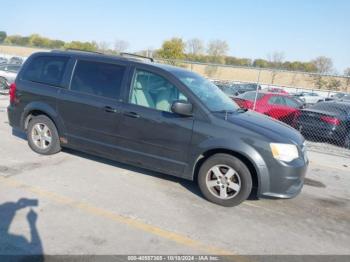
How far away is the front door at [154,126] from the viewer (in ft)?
15.1

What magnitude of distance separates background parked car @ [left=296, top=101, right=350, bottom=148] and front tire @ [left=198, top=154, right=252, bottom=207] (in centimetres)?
666

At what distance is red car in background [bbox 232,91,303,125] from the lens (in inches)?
447

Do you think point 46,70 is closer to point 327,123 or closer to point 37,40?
point 327,123

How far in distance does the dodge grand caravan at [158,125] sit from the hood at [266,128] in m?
0.02

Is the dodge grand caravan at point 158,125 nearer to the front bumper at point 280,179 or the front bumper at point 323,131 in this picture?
the front bumper at point 280,179

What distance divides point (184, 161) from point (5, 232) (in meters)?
2.37

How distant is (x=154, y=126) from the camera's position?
4695 millimetres

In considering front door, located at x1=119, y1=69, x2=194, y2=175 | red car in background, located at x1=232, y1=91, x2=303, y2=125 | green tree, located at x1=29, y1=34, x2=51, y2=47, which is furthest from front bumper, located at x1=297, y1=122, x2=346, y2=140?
green tree, located at x1=29, y1=34, x2=51, y2=47

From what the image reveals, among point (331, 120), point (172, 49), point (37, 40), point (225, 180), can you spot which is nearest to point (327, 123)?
point (331, 120)

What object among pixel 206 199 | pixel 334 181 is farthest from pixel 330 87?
pixel 206 199

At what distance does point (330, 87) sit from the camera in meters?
42.0

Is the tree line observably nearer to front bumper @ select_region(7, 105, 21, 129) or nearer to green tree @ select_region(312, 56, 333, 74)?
green tree @ select_region(312, 56, 333, 74)

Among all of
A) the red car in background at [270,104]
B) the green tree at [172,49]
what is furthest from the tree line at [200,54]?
the red car in background at [270,104]

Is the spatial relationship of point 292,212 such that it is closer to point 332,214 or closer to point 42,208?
point 332,214
